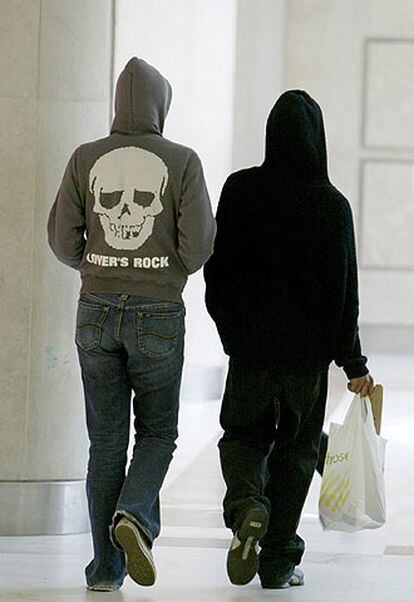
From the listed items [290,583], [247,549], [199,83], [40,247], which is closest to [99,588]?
[247,549]

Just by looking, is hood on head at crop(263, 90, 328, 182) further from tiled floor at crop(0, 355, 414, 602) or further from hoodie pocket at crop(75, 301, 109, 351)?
tiled floor at crop(0, 355, 414, 602)

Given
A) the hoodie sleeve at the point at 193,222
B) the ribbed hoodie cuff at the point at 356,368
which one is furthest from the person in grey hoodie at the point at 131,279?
the ribbed hoodie cuff at the point at 356,368

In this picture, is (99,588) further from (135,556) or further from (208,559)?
(208,559)

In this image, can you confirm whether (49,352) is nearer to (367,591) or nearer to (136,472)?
(136,472)

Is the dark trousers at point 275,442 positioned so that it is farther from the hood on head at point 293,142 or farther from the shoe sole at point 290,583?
the hood on head at point 293,142

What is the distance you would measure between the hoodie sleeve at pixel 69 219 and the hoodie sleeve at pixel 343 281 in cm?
74

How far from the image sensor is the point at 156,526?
423 cm

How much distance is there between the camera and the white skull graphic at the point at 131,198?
13.6 feet

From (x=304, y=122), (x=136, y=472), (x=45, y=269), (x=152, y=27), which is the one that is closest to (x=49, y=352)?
(x=45, y=269)

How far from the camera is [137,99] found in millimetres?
4211

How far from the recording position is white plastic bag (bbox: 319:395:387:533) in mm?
4609

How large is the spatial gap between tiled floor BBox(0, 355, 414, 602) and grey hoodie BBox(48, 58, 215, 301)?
914 mm

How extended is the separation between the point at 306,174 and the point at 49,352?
1277 mm

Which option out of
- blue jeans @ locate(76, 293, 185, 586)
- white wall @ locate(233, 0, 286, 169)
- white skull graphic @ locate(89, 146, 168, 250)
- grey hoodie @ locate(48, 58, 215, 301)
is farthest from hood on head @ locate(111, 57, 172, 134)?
white wall @ locate(233, 0, 286, 169)
